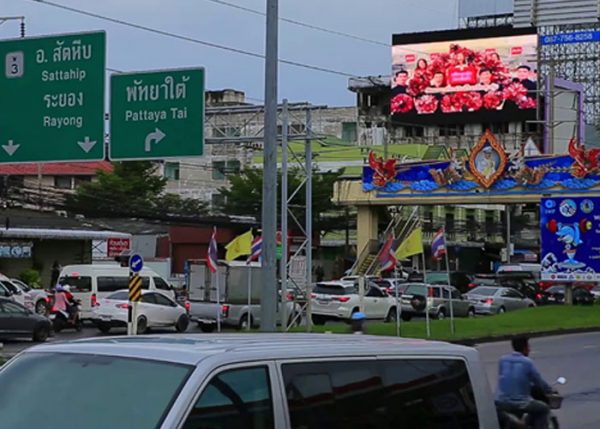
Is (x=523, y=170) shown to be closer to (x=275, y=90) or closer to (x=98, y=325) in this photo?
(x=98, y=325)

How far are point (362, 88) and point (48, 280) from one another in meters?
47.1

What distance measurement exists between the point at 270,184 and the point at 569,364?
377 inches

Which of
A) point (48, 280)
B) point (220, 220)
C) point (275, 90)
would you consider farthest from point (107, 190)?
point (275, 90)

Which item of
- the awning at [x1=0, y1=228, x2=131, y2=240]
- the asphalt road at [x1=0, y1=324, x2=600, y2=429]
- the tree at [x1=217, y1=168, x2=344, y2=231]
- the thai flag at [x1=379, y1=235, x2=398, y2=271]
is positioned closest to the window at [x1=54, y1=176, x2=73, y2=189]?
the tree at [x1=217, y1=168, x2=344, y2=231]

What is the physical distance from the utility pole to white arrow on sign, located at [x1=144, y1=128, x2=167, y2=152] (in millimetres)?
2253

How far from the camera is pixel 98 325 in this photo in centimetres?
3512

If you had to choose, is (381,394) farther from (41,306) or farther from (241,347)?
(41,306)

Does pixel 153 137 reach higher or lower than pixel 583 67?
lower

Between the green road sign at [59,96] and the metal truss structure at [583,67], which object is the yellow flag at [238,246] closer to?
the green road sign at [59,96]

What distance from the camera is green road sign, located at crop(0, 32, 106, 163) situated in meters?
20.4

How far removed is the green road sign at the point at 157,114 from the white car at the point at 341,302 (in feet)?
64.9

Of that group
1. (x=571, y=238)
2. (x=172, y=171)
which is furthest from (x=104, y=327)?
(x=172, y=171)

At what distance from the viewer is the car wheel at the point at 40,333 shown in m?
30.8

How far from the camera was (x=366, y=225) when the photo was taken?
2404 inches
